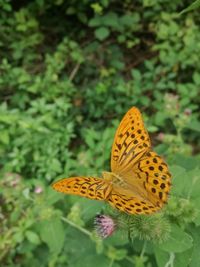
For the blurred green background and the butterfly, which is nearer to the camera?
the butterfly

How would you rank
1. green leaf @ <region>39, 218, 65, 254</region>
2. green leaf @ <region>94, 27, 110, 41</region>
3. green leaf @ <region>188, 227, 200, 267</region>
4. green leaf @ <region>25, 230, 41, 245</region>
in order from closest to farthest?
1. green leaf @ <region>188, 227, 200, 267</region>
2. green leaf @ <region>39, 218, 65, 254</region>
3. green leaf @ <region>25, 230, 41, 245</region>
4. green leaf @ <region>94, 27, 110, 41</region>

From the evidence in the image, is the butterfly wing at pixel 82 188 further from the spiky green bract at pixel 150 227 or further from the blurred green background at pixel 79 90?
the blurred green background at pixel 79 90

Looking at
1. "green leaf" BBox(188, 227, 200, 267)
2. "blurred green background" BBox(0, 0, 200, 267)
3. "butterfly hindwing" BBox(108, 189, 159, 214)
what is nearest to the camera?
"butterfly hindwing" BBox(108, 189, 159, 214)

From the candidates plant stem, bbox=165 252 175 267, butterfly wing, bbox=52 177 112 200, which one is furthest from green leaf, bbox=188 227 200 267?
butterfly wing, bbox=52 177 112 200

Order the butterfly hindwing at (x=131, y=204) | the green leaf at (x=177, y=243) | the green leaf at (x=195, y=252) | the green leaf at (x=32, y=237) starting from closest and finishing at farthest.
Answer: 1. the butterfly hindwing at (x=131, y=204)
2. the green leaf at (x=177, y=243)
3. the green leaf at (x=195, y=252)
4. the green leaf at (x=32, y=237)

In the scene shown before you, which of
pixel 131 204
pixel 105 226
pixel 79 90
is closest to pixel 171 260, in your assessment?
pixel 105 226

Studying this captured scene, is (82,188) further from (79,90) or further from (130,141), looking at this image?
(79,90)

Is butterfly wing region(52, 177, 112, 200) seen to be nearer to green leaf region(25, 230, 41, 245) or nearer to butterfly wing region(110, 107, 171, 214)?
butterfly wing region(110, 107, 171, 214)

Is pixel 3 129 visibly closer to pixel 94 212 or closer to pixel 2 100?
pixel 2 100

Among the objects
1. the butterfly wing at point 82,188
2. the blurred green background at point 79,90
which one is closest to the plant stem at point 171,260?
the butterfly wing at point 82,188
